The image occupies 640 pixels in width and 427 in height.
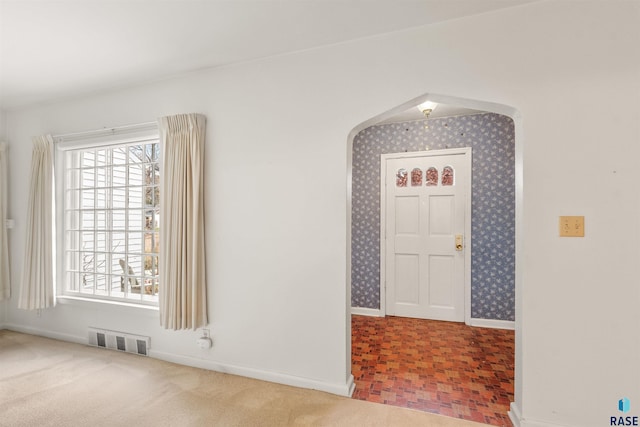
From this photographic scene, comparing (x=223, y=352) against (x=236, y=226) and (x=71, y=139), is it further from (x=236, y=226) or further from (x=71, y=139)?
(x=71, y=139)

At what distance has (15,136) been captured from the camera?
3.37 metres

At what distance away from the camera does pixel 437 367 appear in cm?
247

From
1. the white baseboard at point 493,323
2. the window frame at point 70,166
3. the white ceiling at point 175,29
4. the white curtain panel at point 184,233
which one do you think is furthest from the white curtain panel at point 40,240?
the white baseboard at point 493,323

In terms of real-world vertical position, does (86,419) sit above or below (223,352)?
below

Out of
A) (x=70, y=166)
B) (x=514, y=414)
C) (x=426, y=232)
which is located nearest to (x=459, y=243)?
(x=426, y=232)

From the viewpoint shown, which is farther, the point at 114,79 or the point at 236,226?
the point at 114,79

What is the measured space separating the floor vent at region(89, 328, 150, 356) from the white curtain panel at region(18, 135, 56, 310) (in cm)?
69

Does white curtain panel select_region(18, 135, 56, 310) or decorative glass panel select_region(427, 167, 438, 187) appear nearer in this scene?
white curtain panel select_region(18, 135, 56, 310)

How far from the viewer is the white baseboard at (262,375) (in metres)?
2.08

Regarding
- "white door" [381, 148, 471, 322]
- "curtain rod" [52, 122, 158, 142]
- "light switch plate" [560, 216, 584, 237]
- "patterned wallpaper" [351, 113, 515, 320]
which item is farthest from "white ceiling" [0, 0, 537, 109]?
"white door" [381, 148, 471, 322]

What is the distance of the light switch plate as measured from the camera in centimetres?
165

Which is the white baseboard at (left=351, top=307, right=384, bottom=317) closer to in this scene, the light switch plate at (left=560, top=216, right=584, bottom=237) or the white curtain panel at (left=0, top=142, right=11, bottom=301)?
the light switch plate at (left=560, top=216, right=584, bottom=237)

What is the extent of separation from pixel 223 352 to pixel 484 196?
328cm

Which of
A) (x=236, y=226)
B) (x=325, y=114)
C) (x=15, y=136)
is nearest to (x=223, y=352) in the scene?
(x=236, y=226)
